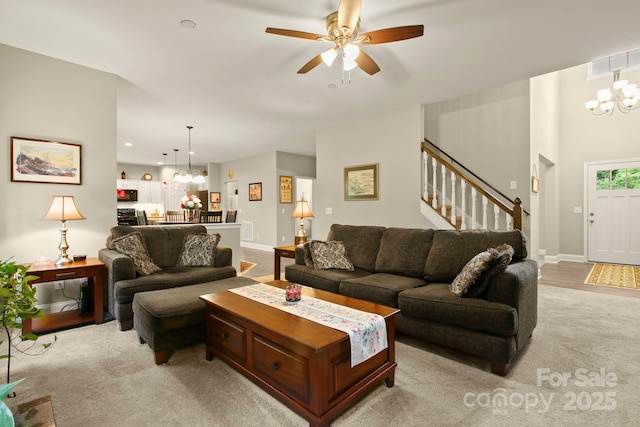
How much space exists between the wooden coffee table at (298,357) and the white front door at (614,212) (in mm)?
6745

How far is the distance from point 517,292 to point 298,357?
158cm

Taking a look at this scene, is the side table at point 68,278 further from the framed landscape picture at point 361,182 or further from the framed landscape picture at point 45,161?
the framed landscape picture at point 361,182

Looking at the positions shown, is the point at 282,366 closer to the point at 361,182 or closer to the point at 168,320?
the point at 168,320

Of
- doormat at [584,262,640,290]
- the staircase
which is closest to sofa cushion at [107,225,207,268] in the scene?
the staircase

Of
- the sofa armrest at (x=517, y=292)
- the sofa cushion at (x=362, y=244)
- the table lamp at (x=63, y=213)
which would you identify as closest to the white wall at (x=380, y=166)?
the sofa cushion at (x=362, y=244)

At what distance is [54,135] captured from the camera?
3.37 meters

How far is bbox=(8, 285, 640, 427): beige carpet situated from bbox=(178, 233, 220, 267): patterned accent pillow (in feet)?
3.37

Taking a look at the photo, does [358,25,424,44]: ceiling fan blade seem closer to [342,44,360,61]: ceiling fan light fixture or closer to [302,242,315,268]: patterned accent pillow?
[342,44,360,61]: ceiling fan light fixture

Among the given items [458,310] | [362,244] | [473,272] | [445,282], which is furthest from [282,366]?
[362,244]

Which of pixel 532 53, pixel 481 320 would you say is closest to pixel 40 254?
pixel 481 320

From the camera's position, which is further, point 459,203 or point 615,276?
point 459,203

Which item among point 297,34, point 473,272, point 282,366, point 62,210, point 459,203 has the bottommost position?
point 282,366

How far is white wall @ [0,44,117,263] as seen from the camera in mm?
3115

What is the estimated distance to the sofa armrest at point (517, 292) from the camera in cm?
217
